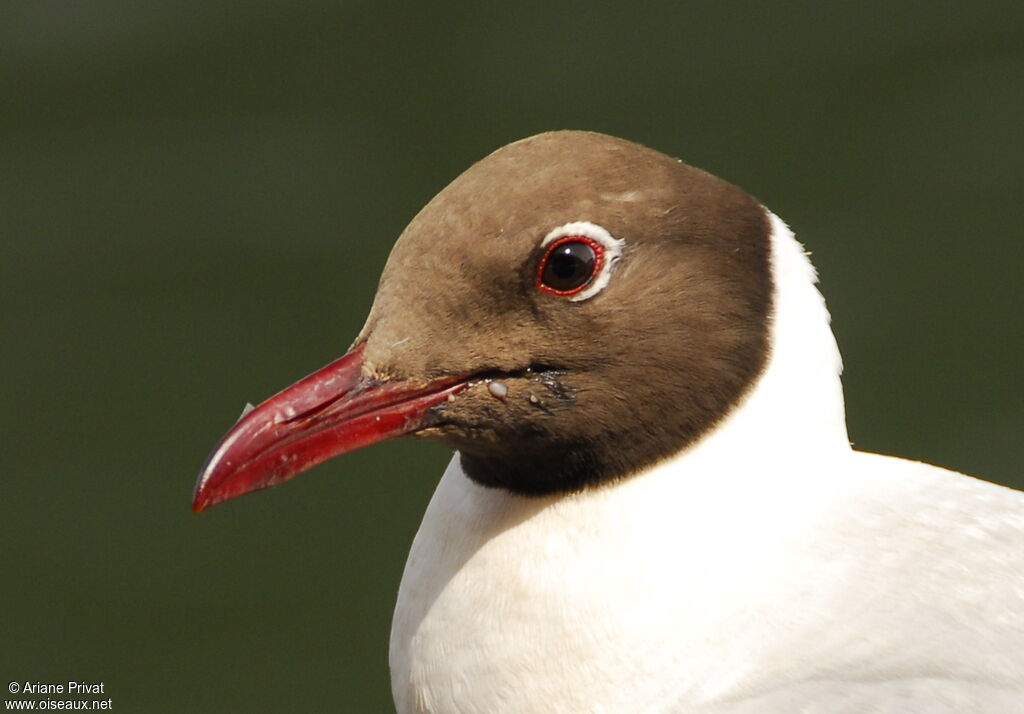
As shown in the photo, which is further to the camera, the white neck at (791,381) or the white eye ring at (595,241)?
the white neck at (791,381)

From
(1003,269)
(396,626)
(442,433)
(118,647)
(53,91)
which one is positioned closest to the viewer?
(442,433)

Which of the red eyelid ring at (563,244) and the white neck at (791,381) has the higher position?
the red eyelid ring at (563,244)

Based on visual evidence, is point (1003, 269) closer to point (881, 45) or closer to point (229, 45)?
point (881, 45)

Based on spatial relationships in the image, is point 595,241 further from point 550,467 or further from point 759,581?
point 759,581

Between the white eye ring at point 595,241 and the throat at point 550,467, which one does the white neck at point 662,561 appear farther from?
the white eye ring at point 595,241

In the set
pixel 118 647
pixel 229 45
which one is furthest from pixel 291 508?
pixel 229 45

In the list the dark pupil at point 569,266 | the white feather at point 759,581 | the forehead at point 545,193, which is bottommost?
the white feather at point 759,581

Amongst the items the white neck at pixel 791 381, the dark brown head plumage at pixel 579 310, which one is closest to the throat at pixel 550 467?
the dark brown head plumage at pixel 579 310

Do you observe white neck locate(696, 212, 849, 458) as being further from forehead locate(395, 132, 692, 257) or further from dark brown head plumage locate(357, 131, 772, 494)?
forehead locate(395, 132, 692, 257)
